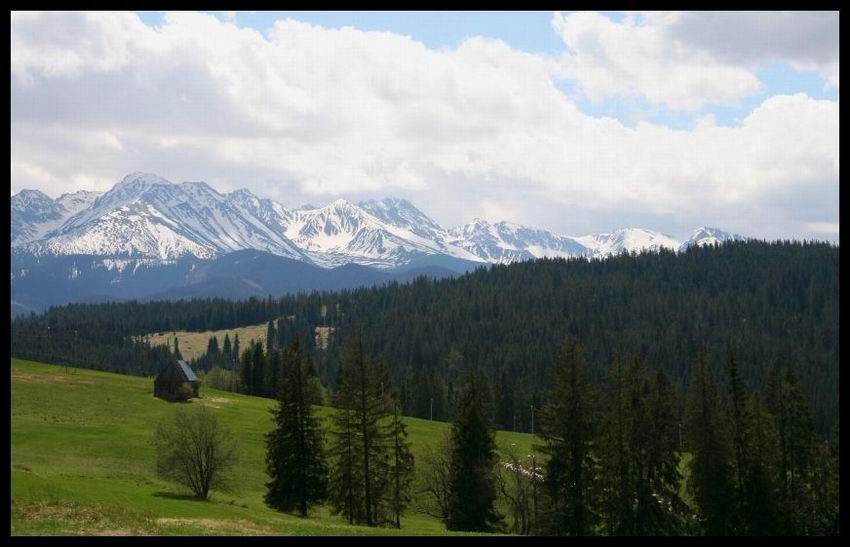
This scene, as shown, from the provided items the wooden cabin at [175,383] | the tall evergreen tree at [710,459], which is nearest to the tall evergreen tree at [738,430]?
the tall evergreen tree at [710,459]

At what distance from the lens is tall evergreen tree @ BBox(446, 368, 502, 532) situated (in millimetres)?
54281

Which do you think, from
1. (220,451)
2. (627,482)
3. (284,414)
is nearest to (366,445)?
(284,414)

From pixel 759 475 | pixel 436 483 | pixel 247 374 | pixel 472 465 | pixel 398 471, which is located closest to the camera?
pixel 759 475

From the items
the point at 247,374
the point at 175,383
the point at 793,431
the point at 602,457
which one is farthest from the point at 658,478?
the point at 247,374

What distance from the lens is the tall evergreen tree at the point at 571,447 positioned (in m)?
48.1

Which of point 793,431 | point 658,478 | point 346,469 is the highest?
point 793,431

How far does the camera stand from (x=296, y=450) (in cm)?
5806

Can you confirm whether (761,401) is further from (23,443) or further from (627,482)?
(23,443)

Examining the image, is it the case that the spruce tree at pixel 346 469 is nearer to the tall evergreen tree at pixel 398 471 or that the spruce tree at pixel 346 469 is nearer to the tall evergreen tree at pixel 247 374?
the tall evergreen tree at pixel 398 471

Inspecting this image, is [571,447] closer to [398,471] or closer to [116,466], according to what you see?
[398,471]

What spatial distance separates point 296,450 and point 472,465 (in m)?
13.9

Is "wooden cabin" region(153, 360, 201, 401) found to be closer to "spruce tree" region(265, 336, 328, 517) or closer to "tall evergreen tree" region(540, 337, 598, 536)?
"spruce tree" region(265, 336, 328, 517)

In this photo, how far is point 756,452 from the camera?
52094mm

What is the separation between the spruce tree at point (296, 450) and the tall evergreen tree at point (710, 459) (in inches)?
1076
